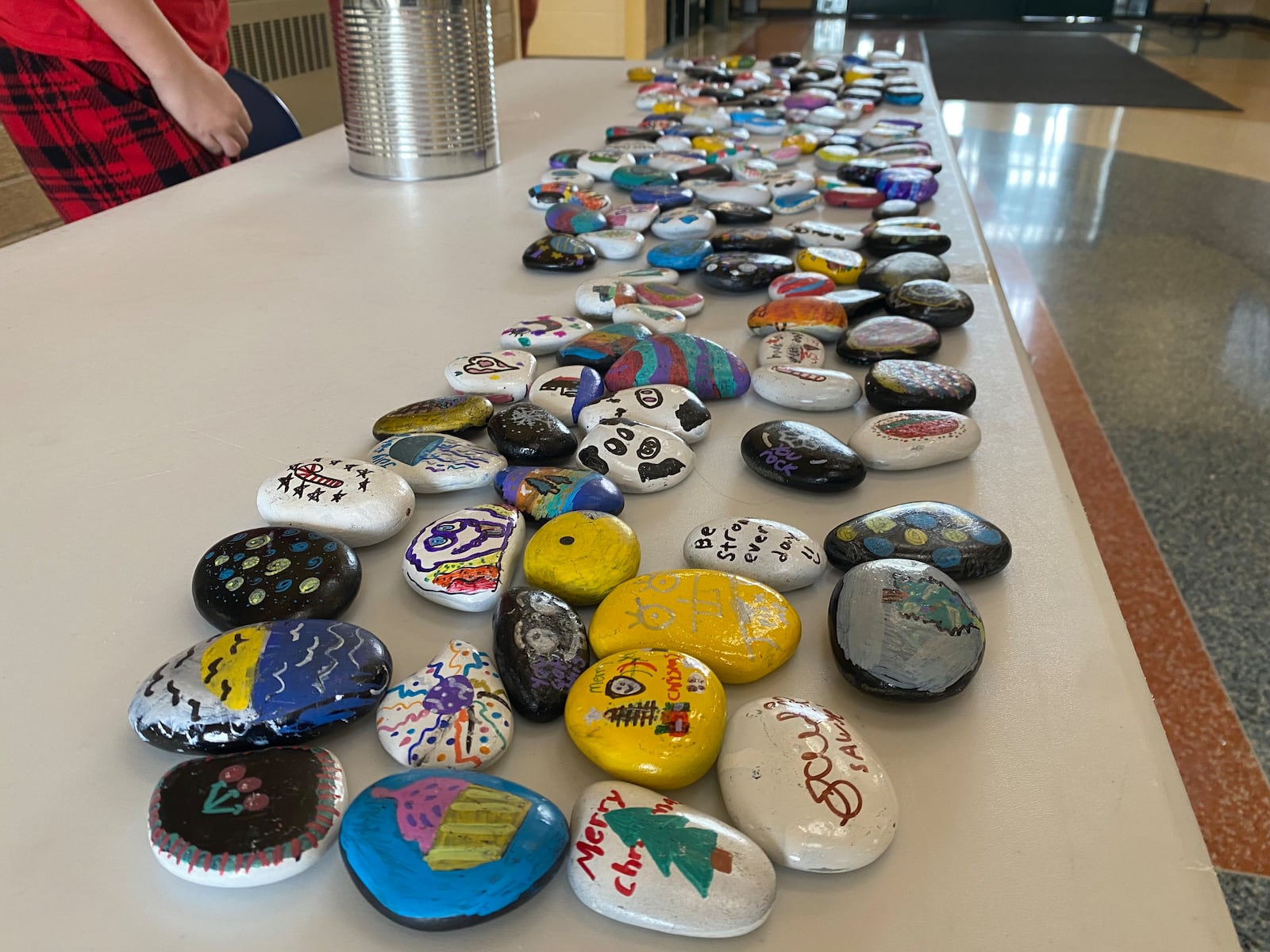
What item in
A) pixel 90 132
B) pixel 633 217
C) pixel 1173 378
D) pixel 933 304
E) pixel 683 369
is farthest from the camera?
pixel 1173 378

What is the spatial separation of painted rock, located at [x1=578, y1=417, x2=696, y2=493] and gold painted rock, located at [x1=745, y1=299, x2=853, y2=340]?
0.22 metres

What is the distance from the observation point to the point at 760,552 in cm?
50

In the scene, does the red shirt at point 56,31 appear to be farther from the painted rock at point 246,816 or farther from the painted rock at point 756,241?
the painted rock at point 246,816

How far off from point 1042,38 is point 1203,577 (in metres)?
7.92

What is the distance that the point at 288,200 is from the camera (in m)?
1.16

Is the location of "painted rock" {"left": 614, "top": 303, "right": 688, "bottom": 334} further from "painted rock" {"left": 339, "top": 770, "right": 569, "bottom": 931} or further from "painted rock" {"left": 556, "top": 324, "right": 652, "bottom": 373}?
"painted rock" {"left": 339, "top": 770, "right": 569, "bottom": 931}

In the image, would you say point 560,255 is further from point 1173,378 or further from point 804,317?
point 1173,378

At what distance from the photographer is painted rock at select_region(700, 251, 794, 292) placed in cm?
86

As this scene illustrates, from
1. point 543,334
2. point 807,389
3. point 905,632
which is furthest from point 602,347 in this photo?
point 905,632

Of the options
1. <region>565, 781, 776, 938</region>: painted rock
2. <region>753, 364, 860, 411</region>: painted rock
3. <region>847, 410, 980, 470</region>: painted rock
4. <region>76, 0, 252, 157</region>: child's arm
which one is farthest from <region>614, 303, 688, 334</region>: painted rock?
<region>76, 0, 252, 157</region>: child's arm

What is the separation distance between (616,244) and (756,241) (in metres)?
0.14

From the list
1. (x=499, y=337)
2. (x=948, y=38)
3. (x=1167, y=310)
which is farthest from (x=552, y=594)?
(x=948, y=38)

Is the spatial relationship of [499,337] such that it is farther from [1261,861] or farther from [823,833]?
[1261,861]

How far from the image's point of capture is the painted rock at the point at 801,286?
83 cm
